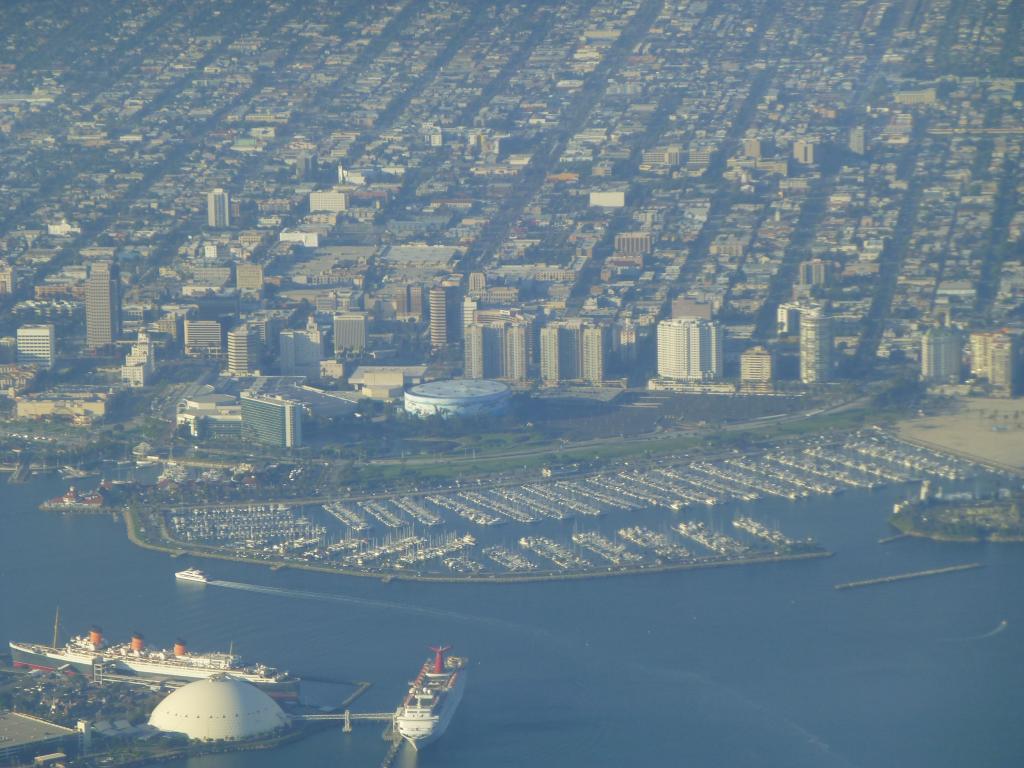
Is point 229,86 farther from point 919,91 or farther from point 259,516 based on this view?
point 259,516

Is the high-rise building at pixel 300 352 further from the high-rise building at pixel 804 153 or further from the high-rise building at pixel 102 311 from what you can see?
the high-rise building at pixel 804 153

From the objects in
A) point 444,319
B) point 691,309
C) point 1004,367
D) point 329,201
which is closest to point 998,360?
point 1004,367

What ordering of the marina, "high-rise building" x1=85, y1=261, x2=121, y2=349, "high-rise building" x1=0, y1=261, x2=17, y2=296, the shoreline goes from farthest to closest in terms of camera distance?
"high-rise building" x1=0, y1=261, x2=17, y2=296 < "high-rise building" x1=85, y1=261, x2=121, y2=349 < the marina < the shoreline

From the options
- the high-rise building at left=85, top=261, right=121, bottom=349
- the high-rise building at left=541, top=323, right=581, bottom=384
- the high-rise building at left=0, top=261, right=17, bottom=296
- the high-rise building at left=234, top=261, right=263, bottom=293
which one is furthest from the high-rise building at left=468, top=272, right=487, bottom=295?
the high-rise building at left=0, top=261, right=17, bottom=296

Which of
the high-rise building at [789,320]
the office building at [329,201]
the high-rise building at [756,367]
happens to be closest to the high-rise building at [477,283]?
the high-rise building at [789,320]

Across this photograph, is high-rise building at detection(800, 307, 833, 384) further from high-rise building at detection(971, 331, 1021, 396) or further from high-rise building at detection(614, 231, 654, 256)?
high-rise building at detection(614, 231, 654, 256)

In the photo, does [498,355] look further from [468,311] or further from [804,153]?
Result: [804,153]
